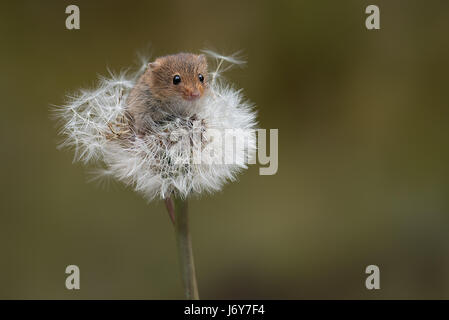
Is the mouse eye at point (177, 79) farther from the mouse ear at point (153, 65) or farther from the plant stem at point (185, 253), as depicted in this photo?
the plant stem at point (185, 253)

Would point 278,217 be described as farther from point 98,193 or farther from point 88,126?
point 88,126

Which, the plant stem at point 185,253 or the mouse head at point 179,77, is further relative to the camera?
the mouse head at point 179,77

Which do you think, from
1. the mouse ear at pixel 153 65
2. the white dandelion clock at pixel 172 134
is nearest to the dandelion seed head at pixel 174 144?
the white dandelion clock at pixel 172 134

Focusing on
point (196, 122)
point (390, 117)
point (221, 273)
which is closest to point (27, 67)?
point (221, 273)

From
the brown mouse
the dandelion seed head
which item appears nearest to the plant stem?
the dandelion seed head

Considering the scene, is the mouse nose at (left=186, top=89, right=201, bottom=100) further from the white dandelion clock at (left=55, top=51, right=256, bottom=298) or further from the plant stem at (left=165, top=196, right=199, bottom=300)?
the plant stem at (left=165, top=196, right=199, bottom=300)

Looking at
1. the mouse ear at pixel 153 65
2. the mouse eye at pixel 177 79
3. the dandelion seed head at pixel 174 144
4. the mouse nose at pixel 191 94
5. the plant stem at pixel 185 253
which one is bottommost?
the plant stem at pixel 185 253

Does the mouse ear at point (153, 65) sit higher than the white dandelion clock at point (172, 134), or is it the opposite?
the mouse ear at point (153, 65)
